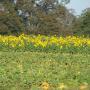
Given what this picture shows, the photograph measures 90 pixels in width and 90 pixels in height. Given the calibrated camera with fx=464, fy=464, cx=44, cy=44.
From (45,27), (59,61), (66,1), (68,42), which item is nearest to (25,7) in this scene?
(45,27)

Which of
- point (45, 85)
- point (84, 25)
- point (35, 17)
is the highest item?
point (35, 17)

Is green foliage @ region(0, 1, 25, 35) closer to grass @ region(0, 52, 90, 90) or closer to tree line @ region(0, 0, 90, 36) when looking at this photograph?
tree line @ region(0, 0, 90, 36)

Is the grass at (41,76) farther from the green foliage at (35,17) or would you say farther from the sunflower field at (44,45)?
the green foliage at (35,17)

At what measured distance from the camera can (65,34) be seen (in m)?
34.0

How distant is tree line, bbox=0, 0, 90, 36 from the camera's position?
30.6 meters

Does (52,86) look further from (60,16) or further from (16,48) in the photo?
(60,16)

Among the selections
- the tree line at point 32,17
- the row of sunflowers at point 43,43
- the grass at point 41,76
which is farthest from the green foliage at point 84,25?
the grass at point 41,76

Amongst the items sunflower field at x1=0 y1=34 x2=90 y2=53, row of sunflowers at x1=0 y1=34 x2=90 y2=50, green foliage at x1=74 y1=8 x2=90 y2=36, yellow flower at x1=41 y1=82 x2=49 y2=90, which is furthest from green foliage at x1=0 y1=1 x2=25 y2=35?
yellow flower at x1=41 y1=82 x2=49 y2=90

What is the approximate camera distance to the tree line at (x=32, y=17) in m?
30.6

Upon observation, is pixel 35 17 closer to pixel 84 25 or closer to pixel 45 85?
pixel 84 25

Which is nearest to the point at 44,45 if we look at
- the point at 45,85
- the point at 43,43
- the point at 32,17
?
the point at 43,43

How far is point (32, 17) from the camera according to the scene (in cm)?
3262

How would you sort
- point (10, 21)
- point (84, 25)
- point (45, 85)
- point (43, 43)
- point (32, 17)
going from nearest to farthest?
point (45, 85) → point (43, 43) → point (10, 21) → point (32, 17) → point (84, 25)

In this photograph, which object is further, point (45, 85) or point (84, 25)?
point (84, 25)
